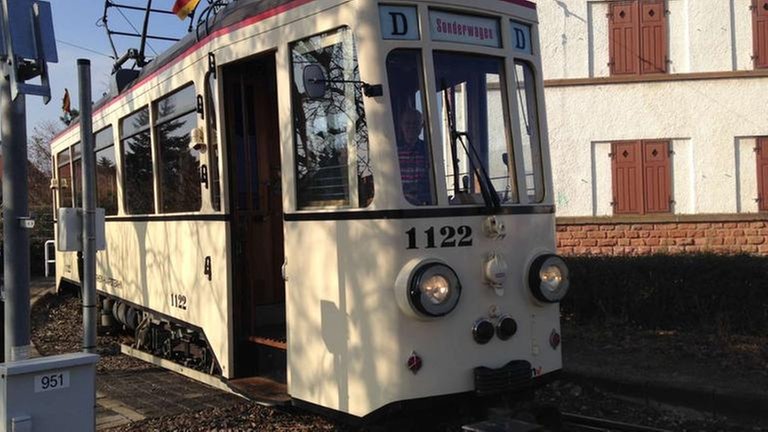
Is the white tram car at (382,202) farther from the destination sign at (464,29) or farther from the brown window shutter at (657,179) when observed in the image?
the brown window shutter at (657,179)

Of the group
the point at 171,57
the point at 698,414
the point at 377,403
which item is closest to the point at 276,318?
the point at 377,403

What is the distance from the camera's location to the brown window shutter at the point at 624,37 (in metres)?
13.6

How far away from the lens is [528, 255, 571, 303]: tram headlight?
4367 millimetres

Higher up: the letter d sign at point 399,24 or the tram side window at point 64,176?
the letter d sign at point 399,24

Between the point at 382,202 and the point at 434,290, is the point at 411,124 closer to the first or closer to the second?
the point at 382,202

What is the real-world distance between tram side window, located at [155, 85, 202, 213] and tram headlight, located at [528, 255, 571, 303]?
2.77 meters

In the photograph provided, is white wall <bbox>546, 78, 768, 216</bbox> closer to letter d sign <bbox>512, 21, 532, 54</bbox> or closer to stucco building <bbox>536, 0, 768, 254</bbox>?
stucco building <bbox>536, 0, 768, 254</bbox>

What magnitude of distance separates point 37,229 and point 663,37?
60.0 ft

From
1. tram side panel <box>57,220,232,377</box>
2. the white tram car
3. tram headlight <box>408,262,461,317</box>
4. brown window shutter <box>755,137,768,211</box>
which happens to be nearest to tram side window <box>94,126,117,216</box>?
tram side panel <box>57,220,232,377</box>

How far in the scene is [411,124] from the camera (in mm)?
4148

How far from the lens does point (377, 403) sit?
13.0 feet

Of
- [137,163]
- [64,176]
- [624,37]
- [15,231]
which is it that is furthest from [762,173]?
[15,231]

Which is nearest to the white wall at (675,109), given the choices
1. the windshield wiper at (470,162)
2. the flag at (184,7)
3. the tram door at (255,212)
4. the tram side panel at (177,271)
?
the flag at (184,7)

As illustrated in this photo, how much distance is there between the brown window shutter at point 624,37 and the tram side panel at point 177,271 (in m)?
9.89
